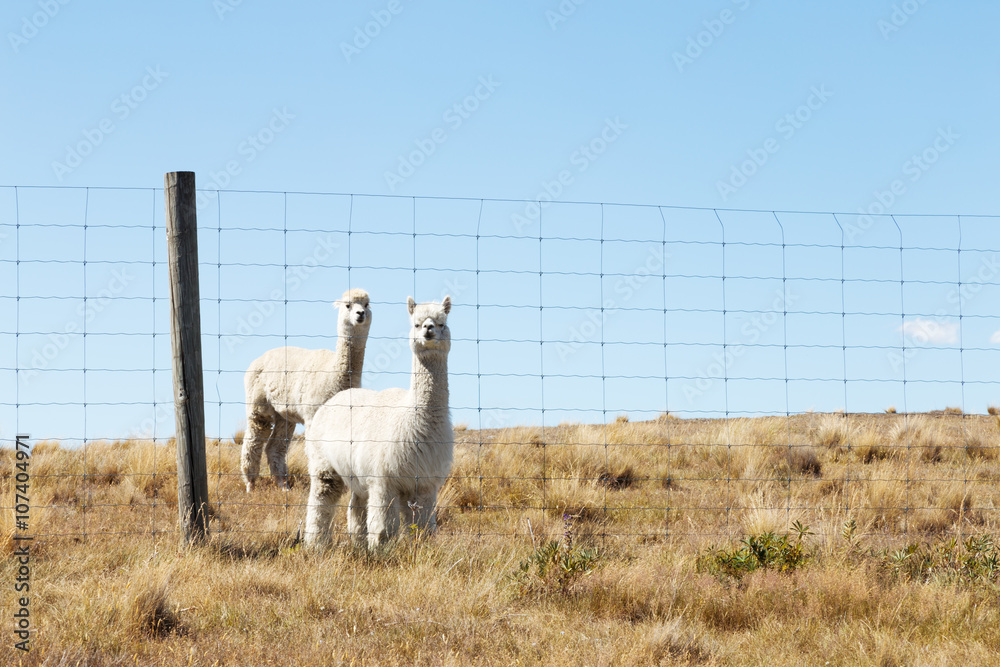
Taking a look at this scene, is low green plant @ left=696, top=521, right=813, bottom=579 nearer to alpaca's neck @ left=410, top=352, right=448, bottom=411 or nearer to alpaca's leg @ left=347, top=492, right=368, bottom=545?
alpaca's neck @ left=410, top=352, right=448, bottom=411

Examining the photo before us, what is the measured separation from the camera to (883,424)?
14828 millimetres

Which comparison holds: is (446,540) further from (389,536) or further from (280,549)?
(280,549)

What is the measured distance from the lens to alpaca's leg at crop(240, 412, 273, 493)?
1166 centimetres

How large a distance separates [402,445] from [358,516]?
1.06 meters

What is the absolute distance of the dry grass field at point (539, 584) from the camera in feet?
15.2

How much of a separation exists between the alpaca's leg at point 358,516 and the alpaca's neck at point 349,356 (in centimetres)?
337

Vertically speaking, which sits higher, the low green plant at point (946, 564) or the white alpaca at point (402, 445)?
the white alpaca at point (402, 445)

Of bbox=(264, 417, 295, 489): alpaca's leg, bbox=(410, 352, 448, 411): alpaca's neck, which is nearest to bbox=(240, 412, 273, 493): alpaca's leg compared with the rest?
bbox=(264, 417, 295, 489): alpaca's leg

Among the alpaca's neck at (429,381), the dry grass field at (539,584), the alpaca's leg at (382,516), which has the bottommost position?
the dry grass field at (539,584)

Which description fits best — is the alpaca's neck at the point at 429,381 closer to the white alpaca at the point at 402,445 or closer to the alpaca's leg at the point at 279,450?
the white alpaca at the point at 402,445

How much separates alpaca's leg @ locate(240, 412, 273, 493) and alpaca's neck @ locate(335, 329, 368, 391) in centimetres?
203

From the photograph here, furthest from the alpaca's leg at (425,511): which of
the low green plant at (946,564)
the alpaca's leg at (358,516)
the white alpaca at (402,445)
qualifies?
the low green plant at (946,564)

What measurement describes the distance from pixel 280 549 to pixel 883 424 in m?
11.7

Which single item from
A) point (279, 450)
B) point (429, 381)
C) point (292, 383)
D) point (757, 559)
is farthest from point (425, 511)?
point (279, 450)
